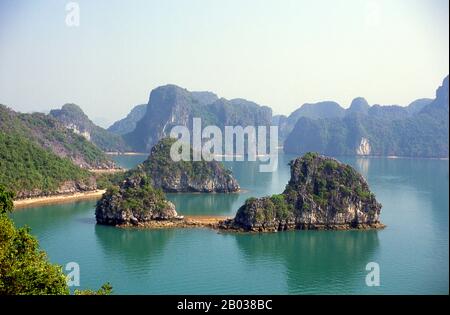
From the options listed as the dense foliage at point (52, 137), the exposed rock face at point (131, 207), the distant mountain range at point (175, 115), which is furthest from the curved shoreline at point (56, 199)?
the distant mountain range at point (175, 115)

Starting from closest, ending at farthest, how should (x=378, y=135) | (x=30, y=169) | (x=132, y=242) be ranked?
1. (x=132, y=242)
2. (x=30, y=169)
3. (x=378, y=135)

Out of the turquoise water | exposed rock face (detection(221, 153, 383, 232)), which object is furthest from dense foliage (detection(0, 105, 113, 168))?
exposed rock face (detection(221, 153, 383, 232))

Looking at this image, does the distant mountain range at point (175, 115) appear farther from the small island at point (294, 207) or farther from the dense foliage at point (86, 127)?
the small island at point (294, 207)

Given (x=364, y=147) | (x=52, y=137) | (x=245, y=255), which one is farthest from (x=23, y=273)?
(x=364, y=147)

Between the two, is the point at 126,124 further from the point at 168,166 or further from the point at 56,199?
the point at 56,199
